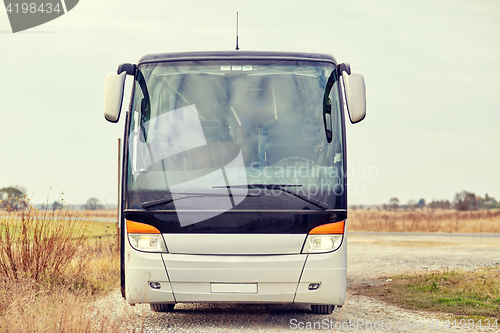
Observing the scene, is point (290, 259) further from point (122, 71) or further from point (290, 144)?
point (122, 71)

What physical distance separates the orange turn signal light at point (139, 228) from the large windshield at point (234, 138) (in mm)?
203

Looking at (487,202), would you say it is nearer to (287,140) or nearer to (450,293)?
(450,293)

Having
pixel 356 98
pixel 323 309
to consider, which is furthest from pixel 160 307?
pixel 356 98

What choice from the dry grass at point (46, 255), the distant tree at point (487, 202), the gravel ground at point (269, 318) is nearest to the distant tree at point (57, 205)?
the dry grass at point (46, 255)

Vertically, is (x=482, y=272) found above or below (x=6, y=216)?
below

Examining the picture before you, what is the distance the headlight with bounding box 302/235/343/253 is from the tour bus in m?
0.01

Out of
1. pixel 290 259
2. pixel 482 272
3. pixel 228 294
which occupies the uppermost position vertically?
pixel 290 259

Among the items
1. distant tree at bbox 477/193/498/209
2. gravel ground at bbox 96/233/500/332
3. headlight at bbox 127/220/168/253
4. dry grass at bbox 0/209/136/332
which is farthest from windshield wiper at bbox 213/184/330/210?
distant tree at bbox 477/193/498/209

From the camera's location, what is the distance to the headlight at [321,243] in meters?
5.96

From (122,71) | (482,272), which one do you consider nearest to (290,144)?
(122,71)

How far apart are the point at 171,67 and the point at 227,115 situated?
93cm

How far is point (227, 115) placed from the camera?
6.46 meters

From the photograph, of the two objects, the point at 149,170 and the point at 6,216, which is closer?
the point at 149,170

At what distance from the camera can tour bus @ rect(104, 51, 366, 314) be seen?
5.92 metres
